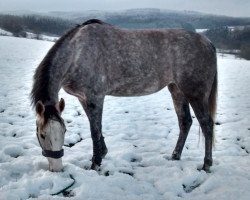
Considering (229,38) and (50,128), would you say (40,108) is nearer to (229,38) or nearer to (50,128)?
(50,128)

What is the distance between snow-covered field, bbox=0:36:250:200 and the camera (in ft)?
12.9

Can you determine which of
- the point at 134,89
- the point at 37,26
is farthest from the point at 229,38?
the point at 134,89

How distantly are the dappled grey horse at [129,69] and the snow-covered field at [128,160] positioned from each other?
0.97 feet

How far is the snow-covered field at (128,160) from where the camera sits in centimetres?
392

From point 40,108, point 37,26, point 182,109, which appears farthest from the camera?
point 37,26

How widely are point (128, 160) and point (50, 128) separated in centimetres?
180

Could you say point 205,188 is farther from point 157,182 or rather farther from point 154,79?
point 154,79

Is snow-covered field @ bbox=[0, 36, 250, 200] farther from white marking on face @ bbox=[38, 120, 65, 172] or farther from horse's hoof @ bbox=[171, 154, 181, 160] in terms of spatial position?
white marking on face @ bbox=[38, 120, 65, 172]

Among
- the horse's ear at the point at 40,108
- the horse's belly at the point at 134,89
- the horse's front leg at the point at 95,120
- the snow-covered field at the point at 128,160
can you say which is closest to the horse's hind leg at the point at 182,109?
the snow-covered field at the point at 128,160

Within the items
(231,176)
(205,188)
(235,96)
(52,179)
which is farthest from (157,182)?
(235,96)

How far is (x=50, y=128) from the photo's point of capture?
3.73 meters

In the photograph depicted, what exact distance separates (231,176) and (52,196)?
2.58 meters

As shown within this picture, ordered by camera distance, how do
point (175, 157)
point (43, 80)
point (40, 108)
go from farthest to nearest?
point (175, 157) < point (43, 80) < point (40, 108)

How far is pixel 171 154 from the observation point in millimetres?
5418
